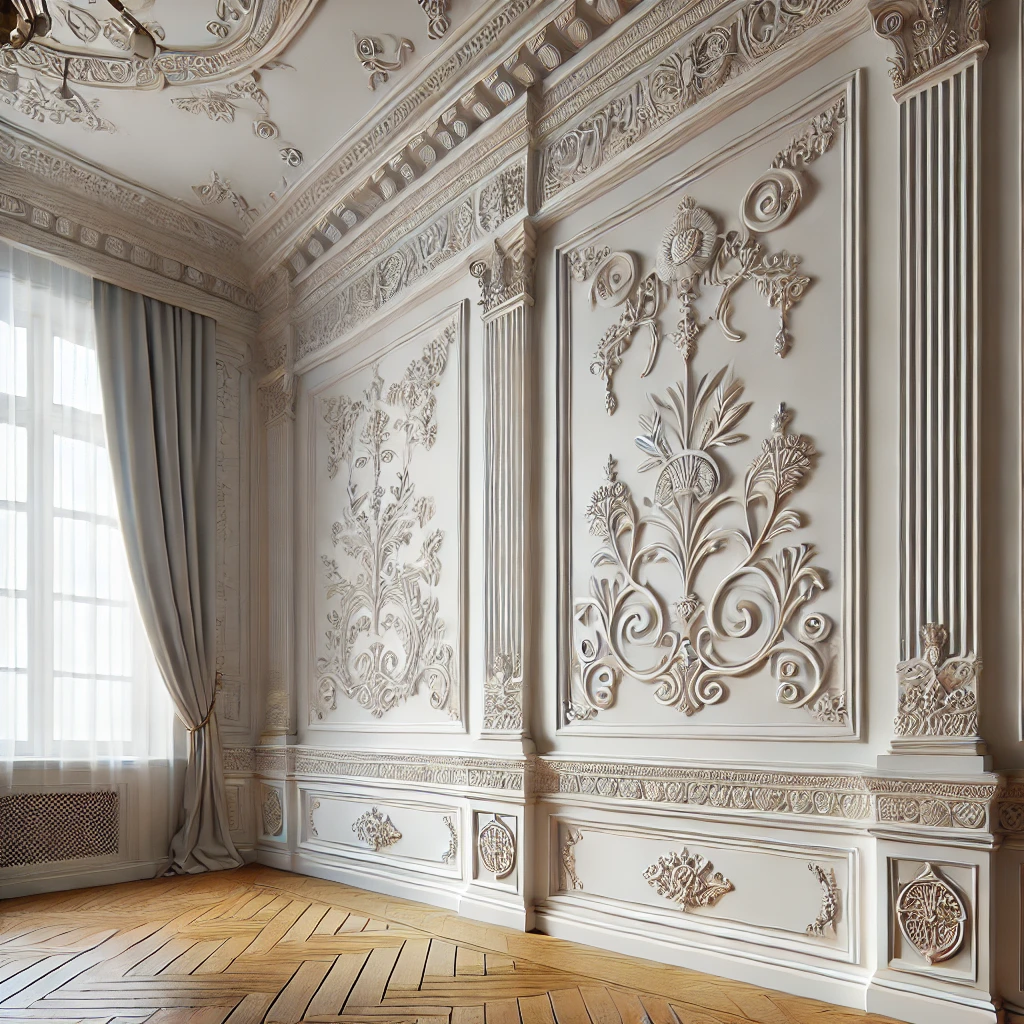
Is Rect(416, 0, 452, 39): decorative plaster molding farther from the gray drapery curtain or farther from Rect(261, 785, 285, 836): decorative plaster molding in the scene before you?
Rect(261, 785, 285, 836): decorative plaster molding

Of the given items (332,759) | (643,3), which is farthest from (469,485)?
(643,3)

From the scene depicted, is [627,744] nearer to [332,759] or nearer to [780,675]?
[780,675]

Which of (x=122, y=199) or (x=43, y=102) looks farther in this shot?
(x=122, y=199)

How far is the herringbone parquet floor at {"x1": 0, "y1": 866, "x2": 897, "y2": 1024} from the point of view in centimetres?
284

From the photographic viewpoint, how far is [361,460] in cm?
532

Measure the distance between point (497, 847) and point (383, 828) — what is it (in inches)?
41.7

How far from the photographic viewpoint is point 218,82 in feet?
14.8

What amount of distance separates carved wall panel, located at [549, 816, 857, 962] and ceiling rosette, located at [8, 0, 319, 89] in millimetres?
3744

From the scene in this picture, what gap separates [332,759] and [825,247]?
3787mm

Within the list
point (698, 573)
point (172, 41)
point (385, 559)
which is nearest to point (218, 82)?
point (172, 41)

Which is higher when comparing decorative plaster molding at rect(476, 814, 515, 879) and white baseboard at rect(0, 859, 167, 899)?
decorative plaster molding at rect(476, 814, 515, 879)

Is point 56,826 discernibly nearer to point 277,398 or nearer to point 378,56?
point 277,398

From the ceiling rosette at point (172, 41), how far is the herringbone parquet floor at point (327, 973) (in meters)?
3.98

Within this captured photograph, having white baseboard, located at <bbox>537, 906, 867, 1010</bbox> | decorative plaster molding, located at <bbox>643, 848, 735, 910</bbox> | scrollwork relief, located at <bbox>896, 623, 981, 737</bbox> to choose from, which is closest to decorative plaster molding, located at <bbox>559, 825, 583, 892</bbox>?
white baseboard, located at <bbox>537, 906, 867, 1010</bbox>
